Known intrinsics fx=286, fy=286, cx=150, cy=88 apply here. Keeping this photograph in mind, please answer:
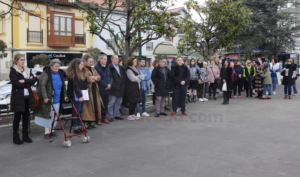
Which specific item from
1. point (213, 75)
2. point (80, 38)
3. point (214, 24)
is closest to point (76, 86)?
point (213, 75)

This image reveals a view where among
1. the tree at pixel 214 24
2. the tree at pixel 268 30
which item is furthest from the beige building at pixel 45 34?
the tree at pixel 268 30

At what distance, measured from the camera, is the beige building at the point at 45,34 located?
26.1m

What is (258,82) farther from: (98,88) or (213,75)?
(98,88)

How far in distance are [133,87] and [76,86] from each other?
2.20 meters

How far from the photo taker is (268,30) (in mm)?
25656

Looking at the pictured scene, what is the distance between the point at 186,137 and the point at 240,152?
1.44 meters

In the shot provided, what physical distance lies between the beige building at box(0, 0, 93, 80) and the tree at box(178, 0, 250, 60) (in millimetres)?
13227

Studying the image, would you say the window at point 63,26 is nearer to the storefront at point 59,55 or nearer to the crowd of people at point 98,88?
the storefront at point 59,55

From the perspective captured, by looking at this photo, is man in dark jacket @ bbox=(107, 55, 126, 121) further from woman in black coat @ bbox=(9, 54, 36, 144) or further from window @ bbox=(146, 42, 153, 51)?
window @ bbox=(146, 42, 153, 51)

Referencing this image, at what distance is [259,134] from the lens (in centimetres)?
663

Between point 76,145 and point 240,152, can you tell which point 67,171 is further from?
point 240,152

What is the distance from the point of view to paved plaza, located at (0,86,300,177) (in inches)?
171

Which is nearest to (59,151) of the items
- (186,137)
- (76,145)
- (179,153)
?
(76,145)

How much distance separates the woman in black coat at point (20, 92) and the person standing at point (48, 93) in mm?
255
